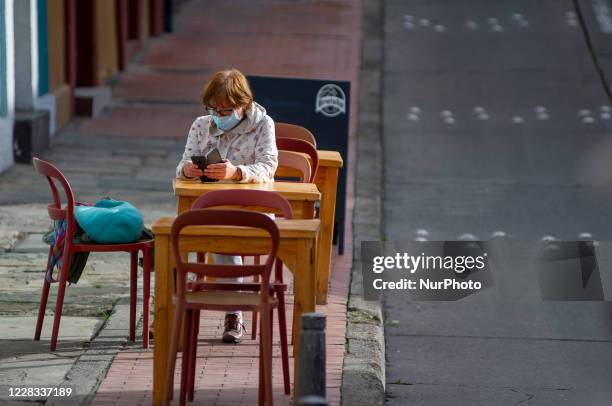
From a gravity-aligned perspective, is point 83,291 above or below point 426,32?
below

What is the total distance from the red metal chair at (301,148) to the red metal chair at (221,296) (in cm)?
231

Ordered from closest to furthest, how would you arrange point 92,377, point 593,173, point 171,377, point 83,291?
point 171,377, point 92,377, point 83,291, point 593,173

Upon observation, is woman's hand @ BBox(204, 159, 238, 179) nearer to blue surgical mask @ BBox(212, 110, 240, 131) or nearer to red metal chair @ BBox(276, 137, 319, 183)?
blue surgical mask @ BBox(212, 110, 240, 131)

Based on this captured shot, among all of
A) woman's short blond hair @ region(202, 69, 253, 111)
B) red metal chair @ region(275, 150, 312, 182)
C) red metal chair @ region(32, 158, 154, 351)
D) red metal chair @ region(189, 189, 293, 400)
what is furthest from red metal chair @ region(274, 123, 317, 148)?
red metal chair @ region(189, 189, 293, 400)

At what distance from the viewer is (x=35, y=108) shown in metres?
14.9

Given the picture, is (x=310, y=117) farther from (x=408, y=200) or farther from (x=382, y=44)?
(x=382, y=44)

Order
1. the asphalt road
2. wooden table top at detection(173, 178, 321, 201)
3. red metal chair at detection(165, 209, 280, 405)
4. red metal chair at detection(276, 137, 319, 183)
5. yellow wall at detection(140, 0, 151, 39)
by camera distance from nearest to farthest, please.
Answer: red metal chair at detection(165, 209, 280, 405) < wooden table top at detection(173, 178, 321, 201) < the asphalt road < red metal chair at detection(276, 137, 319, 183) < yellow wall at detection(140, 0, 151, 39)

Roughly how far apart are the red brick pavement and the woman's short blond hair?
4.72 ft

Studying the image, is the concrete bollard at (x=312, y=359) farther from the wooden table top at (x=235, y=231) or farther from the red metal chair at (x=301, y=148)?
the red metal chair at (x=301, y=148)

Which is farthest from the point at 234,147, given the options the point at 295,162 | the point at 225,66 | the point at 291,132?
the point at 225,66

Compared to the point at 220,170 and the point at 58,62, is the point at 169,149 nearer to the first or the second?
the point at 58,62

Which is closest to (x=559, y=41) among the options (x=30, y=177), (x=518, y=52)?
(x=518, y=52)

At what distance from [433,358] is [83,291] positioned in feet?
8.16

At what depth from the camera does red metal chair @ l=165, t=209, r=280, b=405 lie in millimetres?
5988
